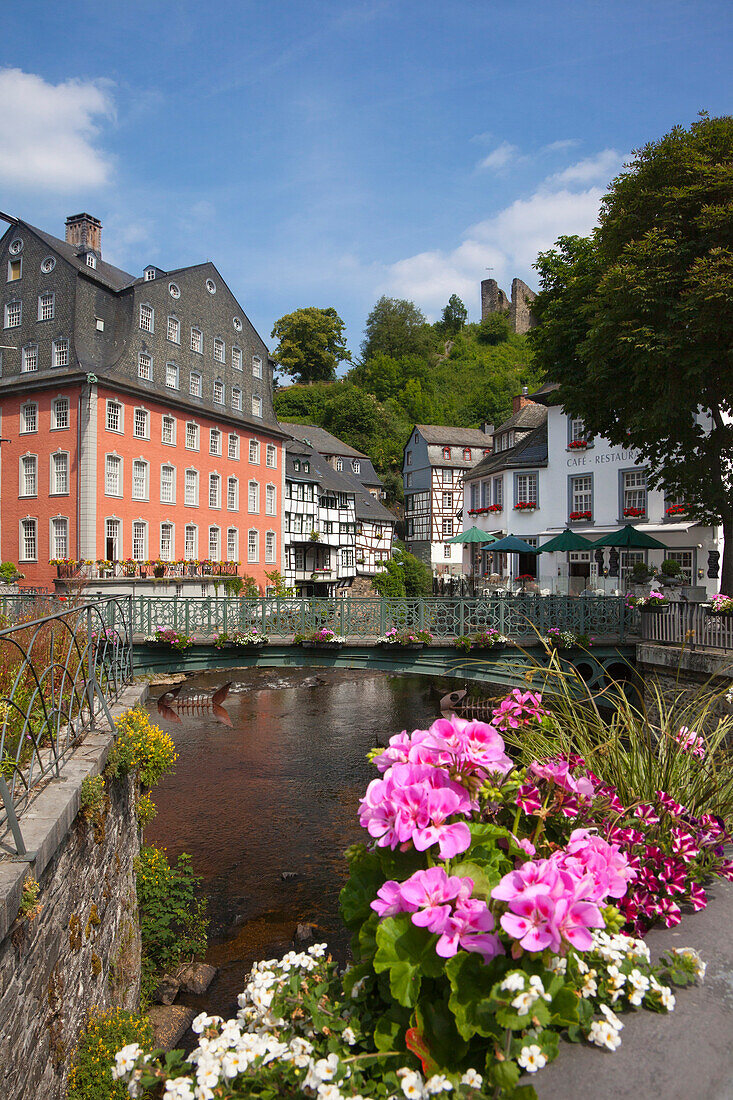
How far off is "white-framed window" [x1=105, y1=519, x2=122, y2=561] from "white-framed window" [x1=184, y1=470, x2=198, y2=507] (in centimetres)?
502

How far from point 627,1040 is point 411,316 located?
94.5 m

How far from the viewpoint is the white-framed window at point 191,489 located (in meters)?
36.9

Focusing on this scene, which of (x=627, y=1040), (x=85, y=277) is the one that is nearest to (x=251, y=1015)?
(x=627, y=1040)

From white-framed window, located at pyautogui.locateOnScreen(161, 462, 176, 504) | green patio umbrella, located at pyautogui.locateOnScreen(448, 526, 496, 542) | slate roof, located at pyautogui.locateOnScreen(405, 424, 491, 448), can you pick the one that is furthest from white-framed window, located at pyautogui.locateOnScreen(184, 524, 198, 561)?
slate roof, located at pyautogui.locateOnScreen(405, 424, 491, 448)

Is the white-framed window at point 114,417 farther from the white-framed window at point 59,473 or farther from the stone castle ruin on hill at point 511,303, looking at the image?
the stone castle ruin on hill at point 511,303

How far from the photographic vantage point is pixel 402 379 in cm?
8181

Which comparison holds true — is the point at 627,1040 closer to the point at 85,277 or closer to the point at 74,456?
the point at 74,456

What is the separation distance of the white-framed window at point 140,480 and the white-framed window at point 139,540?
124 centimetres

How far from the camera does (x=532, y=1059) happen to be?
1.70 metres

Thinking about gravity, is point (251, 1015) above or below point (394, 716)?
above

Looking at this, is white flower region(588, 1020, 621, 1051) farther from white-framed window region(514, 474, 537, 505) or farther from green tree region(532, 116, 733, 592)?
white-framed window region(514, 474, 537, 505)

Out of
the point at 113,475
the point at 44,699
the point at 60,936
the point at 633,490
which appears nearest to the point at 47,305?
the point at 113,475

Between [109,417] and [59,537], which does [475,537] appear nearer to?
[109,417]

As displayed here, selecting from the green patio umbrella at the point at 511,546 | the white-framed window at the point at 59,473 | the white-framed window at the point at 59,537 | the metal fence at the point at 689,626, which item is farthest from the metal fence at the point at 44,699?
the white-framed window at the point at 59,473
